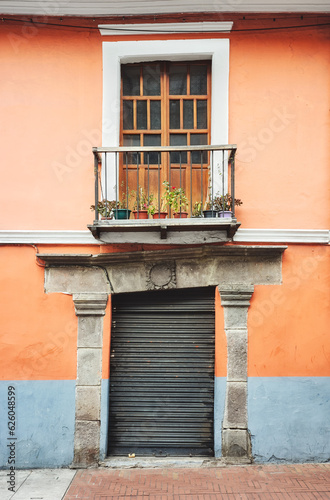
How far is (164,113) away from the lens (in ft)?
20.2

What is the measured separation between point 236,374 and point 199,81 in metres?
4.31

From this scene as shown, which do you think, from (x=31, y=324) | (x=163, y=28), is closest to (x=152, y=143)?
(x=163, y=28)

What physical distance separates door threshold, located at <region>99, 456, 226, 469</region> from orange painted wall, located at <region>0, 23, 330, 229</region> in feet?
10.7

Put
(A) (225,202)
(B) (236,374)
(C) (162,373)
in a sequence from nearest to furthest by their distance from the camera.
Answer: (A) (225,202) → (B) (236,374) → (C) (162,373)

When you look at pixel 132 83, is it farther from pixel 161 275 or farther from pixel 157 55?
pixel 161 275

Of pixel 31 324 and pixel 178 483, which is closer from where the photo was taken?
pixel 178 483

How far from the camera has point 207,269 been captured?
5824 millimetres

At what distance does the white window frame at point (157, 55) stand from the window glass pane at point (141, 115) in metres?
0.42

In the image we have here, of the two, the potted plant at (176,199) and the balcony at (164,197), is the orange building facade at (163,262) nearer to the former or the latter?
the balcony at (164,197)

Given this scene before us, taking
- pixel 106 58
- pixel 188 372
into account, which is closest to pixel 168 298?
pixel 188 372

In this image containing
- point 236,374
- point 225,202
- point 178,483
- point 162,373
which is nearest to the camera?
point 178,483

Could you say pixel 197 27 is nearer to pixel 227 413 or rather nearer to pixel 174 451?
pixel 227 413

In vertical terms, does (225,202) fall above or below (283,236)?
above

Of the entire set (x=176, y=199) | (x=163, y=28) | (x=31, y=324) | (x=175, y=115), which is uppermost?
(x=163, y=28)
